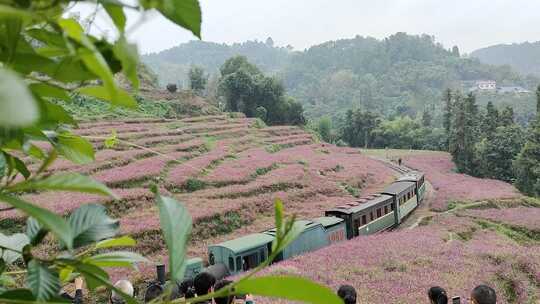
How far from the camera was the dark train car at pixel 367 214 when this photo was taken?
43.5 feet

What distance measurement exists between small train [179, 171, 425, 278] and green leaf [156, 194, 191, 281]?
5563 millimetres

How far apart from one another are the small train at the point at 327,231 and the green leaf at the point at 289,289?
5605 millimetres

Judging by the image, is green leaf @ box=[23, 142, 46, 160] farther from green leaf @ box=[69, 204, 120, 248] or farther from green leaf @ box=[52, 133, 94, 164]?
green leaf @ box=[69, 204, 120, 248]

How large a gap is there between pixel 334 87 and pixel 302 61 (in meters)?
33.4

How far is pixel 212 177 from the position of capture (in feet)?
56.4

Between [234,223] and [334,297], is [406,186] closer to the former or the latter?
[234,223]

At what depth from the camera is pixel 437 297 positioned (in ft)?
14.5

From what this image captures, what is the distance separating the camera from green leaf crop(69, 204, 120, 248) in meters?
0.60

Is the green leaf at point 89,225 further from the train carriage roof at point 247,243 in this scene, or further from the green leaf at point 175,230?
the train carriage roof at point 247,243

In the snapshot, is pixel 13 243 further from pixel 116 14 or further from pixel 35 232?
pixel 116 14

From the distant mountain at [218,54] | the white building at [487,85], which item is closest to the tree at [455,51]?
the white building at [487,85]

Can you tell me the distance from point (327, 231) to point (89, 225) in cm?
1197

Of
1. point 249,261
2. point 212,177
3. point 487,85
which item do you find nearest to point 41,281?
A: point 249,261

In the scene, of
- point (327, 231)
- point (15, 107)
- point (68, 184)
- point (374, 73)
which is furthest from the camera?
point (374, 73)
